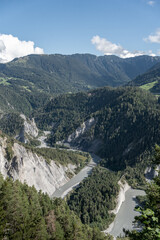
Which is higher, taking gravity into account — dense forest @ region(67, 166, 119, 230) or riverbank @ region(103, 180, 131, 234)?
dense forest @ region(67, 166, 119, 230)

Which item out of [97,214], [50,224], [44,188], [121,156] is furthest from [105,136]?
[50,224]

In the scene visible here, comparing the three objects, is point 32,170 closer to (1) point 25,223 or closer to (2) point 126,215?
(2) point 126,215

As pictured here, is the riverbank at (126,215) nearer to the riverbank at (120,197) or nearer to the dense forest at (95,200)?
the riverbank at (120,197)

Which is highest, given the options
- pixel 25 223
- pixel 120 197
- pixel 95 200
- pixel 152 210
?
pixel 152 210

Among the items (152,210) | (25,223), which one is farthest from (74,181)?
(152,210)

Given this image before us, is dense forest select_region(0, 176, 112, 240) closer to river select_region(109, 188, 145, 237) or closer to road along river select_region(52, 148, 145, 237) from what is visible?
river select_region(109, 188, 145, 237)

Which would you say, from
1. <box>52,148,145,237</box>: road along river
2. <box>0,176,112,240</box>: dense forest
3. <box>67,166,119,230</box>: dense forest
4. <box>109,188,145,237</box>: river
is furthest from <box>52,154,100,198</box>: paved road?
<box>0,176,112,240</box>: dense forest
